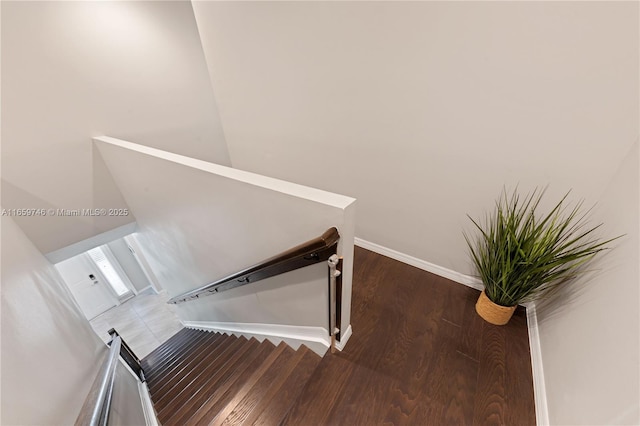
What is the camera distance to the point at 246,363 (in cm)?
188

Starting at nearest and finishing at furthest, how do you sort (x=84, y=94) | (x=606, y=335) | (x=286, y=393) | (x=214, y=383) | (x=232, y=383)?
(x=606, y=335), (x=286, y=393), (x=232, y=383), (x=214, y=383), (x=84, y=94)

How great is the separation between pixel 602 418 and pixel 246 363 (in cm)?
190

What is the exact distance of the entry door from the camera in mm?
4629

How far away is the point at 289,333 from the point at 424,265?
1.25 metres

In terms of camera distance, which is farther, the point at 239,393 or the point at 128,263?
the point at 128,263

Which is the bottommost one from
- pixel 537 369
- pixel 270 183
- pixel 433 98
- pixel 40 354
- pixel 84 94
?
pixel 537 369

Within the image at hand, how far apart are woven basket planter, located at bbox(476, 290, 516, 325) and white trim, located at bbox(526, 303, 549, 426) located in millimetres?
125

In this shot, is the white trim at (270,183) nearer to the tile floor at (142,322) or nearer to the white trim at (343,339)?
the white trim at (343,339)

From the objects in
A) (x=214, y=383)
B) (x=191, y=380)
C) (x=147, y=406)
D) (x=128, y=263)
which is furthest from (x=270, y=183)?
(x=128, y=263)

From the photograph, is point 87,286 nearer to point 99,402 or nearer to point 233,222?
point 99,402

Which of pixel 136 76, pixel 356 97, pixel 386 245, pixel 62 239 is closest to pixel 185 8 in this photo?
pixel 136 76

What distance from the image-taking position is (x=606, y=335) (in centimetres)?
90

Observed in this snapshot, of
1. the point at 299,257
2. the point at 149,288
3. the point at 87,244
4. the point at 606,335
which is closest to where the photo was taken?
the point at 606,335

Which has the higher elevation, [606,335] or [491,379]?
[606,335]
